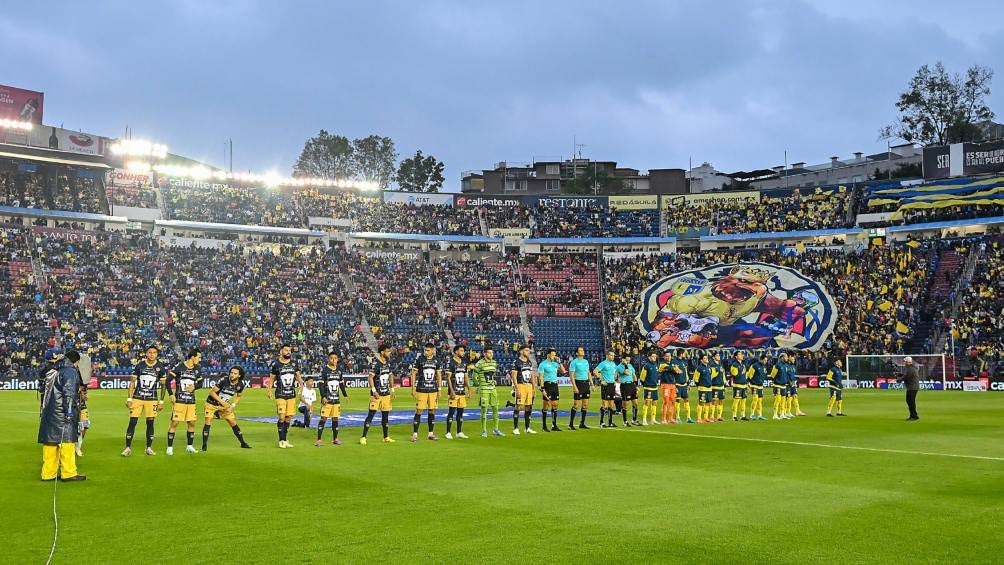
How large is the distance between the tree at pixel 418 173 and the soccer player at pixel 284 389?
88.2 m

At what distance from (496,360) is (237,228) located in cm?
2474

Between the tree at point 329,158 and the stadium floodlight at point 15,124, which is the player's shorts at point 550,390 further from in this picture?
the tree at point 329,158

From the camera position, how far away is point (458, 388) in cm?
2309

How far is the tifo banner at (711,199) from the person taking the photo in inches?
3167

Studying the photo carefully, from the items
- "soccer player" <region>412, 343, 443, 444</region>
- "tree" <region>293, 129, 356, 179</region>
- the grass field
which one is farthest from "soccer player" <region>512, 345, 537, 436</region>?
"tree" <region>293, 129, 356, 179</region>

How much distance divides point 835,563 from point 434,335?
185 feet

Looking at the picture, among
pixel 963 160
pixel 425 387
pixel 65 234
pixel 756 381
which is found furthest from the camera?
pixel 963 160

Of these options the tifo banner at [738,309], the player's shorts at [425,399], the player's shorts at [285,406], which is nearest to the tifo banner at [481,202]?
the tifo banner at [738,309]

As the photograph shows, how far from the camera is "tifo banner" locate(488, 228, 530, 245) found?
8038cm

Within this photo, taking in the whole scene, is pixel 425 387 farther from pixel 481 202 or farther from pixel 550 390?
pixel 481 202

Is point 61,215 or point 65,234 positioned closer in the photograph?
point 65,234

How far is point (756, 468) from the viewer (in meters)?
16.7

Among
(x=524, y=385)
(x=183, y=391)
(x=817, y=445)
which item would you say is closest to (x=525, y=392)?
(x=524, y=385)

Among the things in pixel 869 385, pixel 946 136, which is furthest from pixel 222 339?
pixel 946 136
